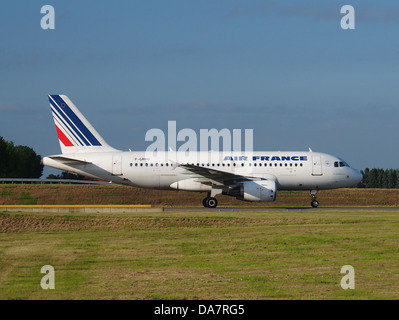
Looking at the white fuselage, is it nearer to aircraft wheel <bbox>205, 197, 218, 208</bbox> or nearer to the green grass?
aircraft wheel <bbox>205, 197, 218, 208</bbox>


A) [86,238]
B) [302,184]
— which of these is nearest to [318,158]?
[302,184]

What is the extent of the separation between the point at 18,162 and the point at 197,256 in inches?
3869

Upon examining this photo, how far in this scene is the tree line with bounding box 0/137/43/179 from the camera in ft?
357

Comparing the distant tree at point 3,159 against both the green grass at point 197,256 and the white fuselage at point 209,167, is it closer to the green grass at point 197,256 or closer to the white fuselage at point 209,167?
the white fuselage at point 209,167

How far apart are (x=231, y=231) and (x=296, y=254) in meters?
8.03

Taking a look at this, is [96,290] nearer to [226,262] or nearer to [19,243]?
[226,262]

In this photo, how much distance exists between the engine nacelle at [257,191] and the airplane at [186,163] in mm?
1257

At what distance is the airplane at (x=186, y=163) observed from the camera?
48.0 m

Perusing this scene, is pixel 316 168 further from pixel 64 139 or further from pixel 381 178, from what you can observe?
pixel 381 178

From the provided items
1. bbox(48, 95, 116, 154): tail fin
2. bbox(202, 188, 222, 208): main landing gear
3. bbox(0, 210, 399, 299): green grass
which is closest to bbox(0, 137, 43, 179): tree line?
bbox(48, 95, 116, 154): tail fin

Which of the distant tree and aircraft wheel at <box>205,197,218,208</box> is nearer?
aircraft wheel at <box>205,197,218,208</box>

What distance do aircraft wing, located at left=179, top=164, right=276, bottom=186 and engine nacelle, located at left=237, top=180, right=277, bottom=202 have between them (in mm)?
942

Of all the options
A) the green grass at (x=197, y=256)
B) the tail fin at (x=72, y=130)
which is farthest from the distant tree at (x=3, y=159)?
the green grass at (x=197, y=256)

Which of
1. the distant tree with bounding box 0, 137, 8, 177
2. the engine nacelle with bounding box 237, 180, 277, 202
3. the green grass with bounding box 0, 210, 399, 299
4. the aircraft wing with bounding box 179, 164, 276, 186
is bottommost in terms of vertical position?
the green grass with bounding box 0, 210, 399, 299
